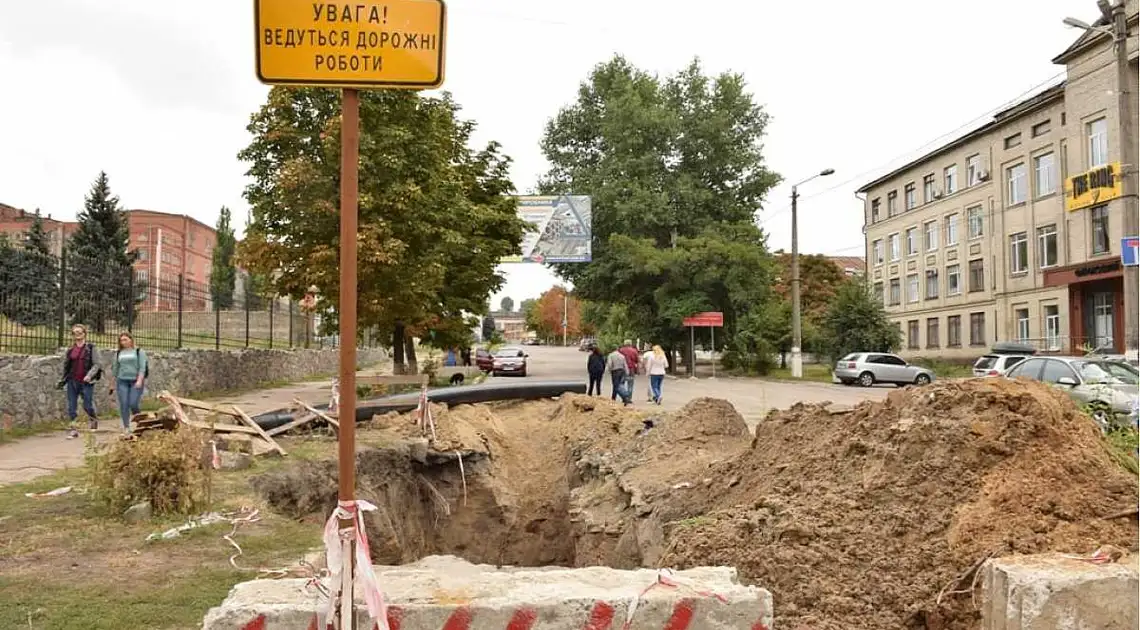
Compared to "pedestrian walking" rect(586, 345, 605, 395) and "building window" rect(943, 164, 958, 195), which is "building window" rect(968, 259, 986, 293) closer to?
"building window" rect(943, 164, 958, 195)

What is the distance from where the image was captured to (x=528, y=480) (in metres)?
13.5

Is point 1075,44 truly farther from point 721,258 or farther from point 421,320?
point 421,320

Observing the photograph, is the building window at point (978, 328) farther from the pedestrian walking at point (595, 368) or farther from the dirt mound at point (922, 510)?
the dirt mound at point (922, 510)

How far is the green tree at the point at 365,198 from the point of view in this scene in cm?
1819

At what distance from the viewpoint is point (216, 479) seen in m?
8.43

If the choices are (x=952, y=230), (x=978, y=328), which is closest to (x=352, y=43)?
(x=978, y=328)

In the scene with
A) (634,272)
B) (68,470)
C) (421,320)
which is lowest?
(68,470)

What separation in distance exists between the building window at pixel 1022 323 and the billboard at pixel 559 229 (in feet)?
68.7

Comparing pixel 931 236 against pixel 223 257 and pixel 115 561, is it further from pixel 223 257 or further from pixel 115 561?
pixel 223 257

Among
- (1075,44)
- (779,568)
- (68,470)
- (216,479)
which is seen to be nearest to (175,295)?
(68,470)

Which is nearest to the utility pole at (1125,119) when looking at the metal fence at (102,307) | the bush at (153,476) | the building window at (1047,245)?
the bush at (153,476)

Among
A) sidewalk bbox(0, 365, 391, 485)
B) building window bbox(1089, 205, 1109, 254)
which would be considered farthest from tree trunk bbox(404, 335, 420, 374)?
building window bbox(1089, 205, 1109, 254)

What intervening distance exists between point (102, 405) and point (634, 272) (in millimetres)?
23588

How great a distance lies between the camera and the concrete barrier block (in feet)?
11.6
